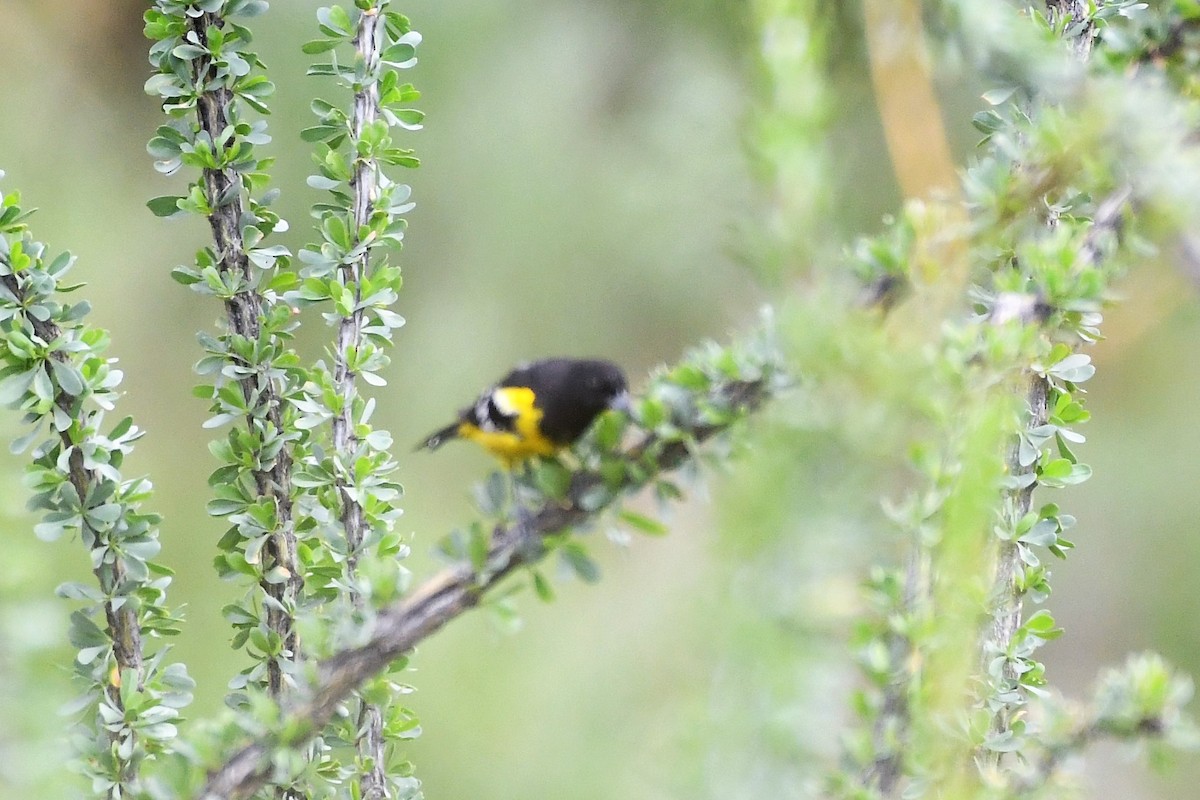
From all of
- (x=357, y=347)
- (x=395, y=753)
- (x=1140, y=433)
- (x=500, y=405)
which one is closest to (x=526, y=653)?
(x=500, y=405)

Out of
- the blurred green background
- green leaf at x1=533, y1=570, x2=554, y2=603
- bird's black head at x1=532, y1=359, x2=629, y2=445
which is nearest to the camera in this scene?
green leaf at x1=533, y1=570, x2=554, y2=603

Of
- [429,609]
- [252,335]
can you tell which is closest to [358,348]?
[252,335]

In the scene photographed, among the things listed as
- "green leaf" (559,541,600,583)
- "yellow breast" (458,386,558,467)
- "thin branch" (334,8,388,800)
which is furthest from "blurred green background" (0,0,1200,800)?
"green leaf" (559,541,600,583)

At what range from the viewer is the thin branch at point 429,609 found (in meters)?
0.33

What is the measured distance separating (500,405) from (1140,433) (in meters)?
1.05

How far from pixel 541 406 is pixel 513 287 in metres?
0.74

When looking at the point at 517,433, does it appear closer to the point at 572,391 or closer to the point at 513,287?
the point at 572,391

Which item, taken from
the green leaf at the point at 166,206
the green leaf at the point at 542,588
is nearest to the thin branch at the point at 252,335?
the green leaf at the point at 166,206

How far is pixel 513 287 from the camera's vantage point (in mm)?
1344

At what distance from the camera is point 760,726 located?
0.27 meters

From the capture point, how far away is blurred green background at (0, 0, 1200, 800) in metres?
1.02

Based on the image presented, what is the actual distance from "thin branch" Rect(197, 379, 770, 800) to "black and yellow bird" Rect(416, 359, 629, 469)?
213mm

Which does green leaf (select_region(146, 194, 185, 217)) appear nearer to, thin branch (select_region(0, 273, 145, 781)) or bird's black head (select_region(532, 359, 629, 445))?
thin branch (select_region(0, 273, 145, 781))

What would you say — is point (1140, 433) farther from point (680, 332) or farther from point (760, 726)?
point (760, 726)
